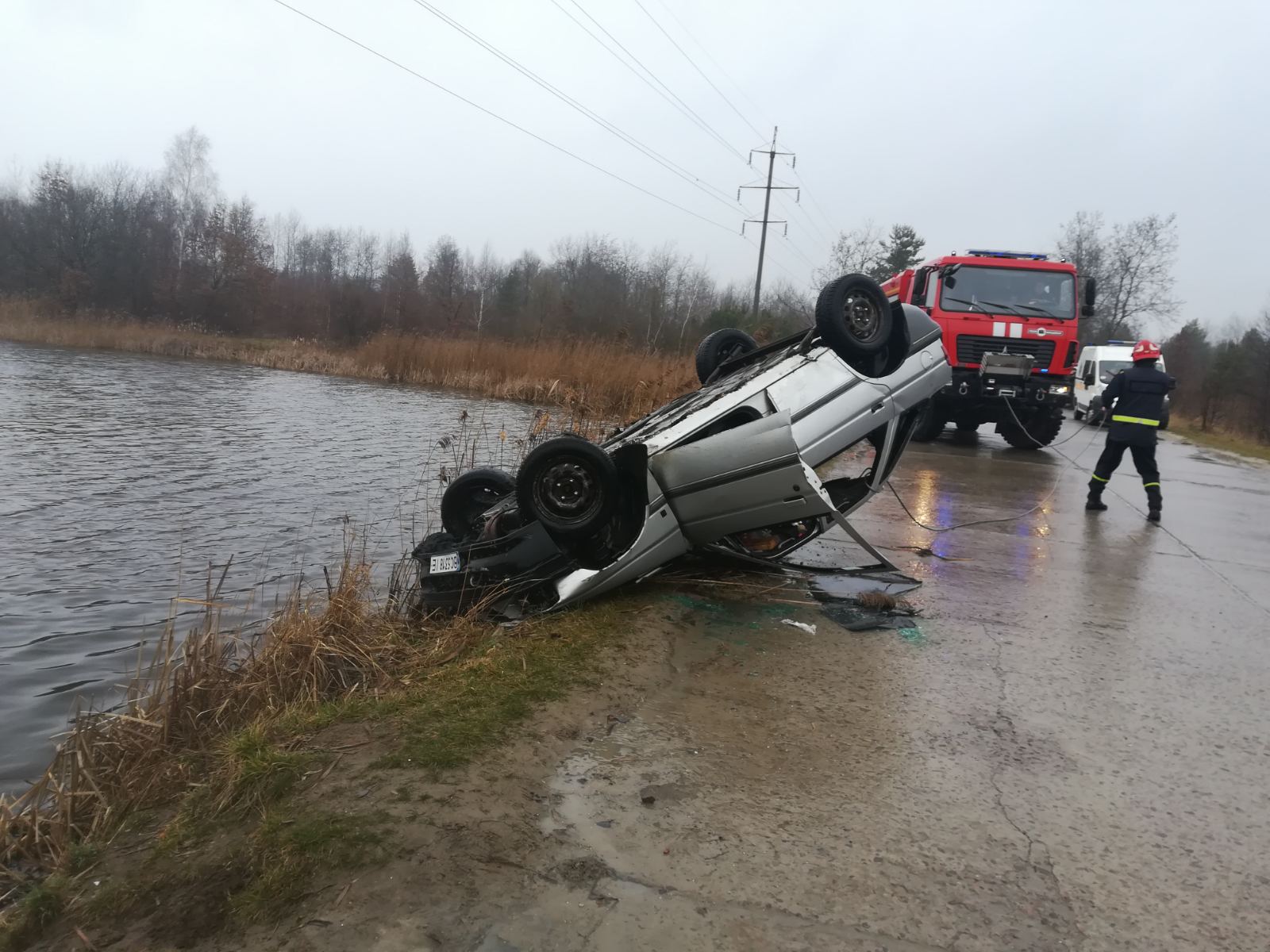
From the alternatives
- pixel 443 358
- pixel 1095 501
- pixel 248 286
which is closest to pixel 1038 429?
pixel 1095 501

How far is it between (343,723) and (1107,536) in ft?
24.0

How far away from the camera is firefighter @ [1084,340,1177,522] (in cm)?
903

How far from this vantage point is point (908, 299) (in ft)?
50.3

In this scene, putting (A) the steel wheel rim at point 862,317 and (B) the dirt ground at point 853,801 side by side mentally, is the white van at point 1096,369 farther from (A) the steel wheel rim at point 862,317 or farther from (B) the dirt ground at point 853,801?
(B) the dirt ground at point 853,801

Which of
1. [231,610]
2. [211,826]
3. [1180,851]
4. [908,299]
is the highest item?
[908,299]

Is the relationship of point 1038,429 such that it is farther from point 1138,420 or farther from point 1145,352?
point 1138,420

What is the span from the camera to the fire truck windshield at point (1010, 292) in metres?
13.8

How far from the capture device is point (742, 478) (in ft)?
15.6

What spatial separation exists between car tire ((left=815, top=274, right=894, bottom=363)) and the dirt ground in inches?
67.1

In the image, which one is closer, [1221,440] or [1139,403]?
[1139,403]

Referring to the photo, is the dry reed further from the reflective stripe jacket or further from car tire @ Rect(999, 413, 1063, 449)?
car tire @ Rect(999, 413, 1063, 449)

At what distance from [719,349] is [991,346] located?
8.28 metres

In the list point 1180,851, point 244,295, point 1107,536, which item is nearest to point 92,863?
point 1180,851

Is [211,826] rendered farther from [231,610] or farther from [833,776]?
[231,610]
